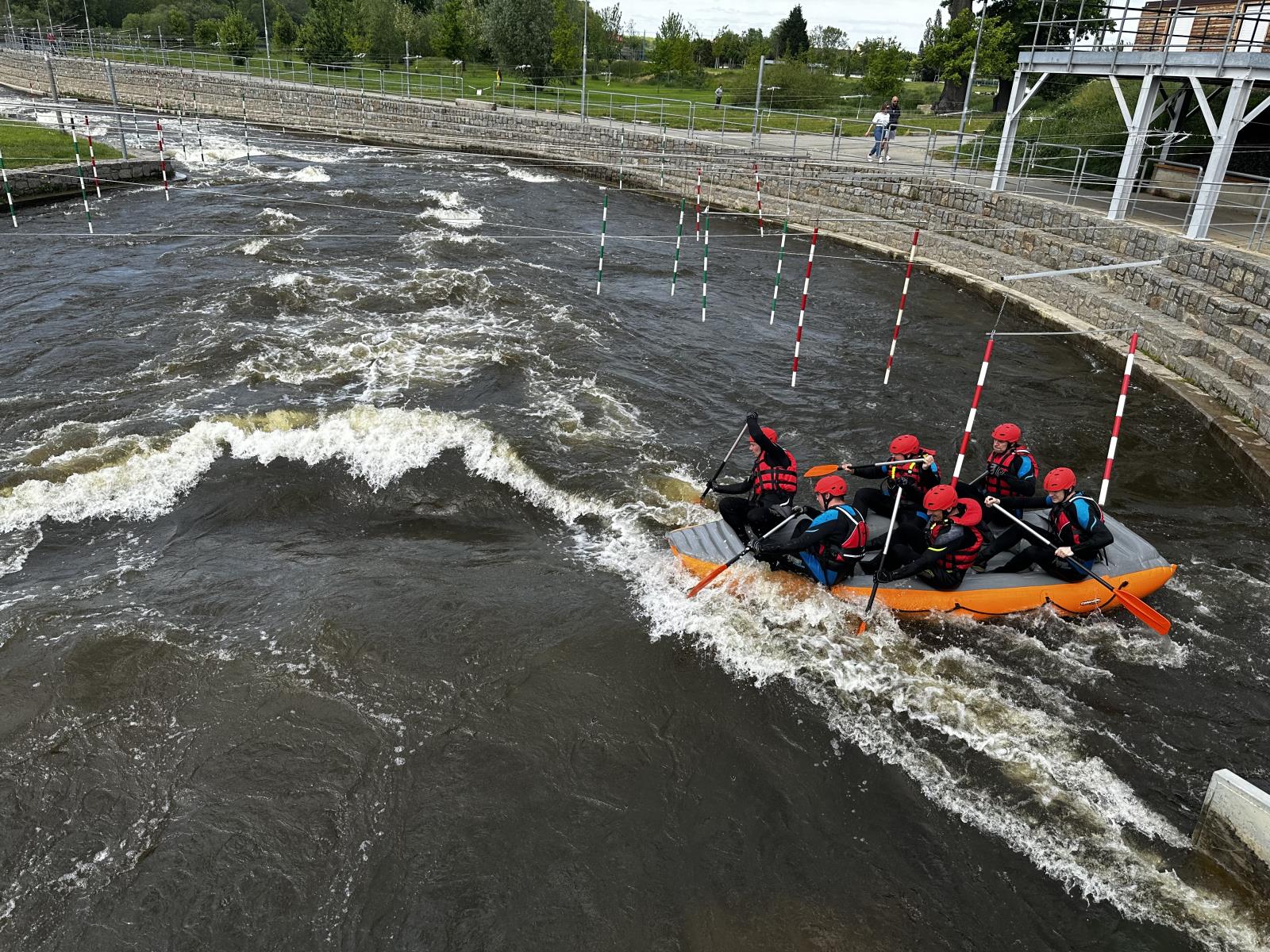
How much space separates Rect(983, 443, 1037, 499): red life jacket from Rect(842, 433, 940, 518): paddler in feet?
1.76

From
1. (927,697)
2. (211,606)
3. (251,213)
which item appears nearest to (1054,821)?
(927,697)

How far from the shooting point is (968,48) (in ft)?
89.7

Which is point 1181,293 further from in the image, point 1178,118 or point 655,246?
point 655,246

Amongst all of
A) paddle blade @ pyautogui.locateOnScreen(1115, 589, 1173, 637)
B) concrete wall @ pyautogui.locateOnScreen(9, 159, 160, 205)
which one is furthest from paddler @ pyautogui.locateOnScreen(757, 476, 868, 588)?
concrete wall @ pyautogui.locateOnScreen(9, 159, 160, 205)

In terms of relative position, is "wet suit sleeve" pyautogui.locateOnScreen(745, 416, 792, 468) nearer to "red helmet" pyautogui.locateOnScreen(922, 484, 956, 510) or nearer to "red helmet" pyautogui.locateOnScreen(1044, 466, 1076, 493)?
"red helmet" pyautogui.locateOnScreen(922, 484, 956, 510)


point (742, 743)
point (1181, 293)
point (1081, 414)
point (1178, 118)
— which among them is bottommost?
point (742, 743)

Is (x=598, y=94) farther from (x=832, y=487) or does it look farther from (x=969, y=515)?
(x=969, y=515)

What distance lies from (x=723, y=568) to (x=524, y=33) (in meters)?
44.6

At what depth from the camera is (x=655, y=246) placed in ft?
70.8

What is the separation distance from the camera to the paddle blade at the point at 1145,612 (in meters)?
7.64

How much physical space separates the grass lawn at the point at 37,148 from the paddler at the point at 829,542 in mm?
22427

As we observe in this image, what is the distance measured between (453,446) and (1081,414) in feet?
30.1

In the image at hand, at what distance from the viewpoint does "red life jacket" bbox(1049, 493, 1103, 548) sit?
779 centimetres

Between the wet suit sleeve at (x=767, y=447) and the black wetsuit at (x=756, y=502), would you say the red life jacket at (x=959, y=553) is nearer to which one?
the black wetsuit at (x=756, y=502)
